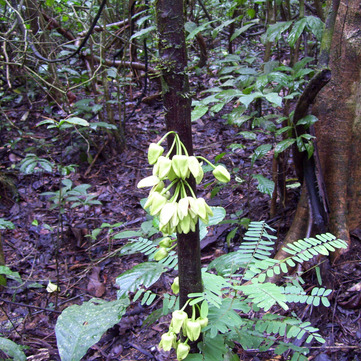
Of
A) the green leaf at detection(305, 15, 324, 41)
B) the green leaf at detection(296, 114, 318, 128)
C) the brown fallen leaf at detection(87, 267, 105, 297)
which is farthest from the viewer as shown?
the brown fallen leaf at detection(87, 267, 105, 297)

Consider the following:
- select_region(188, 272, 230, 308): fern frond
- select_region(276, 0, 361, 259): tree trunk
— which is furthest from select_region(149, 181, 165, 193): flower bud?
select_region(276, 0, 361, 259): tree trunk

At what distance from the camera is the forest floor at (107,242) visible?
2.18 metres

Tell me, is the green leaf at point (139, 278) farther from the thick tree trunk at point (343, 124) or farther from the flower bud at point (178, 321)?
the thick tree trunk at point (343, 124)

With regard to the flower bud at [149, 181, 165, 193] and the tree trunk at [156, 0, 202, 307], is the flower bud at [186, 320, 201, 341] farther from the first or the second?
the flower bud at [149, 181, 165, 193]

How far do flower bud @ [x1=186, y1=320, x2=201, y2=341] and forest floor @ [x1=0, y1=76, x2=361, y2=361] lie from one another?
1001mm

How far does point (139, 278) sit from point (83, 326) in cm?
44

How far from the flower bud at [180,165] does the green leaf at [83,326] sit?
1064mm

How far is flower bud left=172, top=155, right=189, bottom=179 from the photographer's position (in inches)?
37.9

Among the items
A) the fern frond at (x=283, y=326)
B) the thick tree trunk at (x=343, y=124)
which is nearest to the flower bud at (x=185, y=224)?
the fern frond at (x=283, y=326)

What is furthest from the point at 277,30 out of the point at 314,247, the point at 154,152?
the point at 154,152

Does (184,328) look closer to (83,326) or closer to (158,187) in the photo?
(158,187)

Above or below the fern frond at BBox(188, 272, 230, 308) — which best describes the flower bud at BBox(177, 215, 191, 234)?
above

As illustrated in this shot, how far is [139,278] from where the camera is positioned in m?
1.55

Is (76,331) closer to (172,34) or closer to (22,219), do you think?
(172,34)
